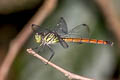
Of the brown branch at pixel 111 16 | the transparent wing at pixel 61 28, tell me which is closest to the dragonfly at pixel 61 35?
the transparent wing at pixel 61 28

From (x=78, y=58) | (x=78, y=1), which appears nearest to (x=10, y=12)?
(x=78, y=1)

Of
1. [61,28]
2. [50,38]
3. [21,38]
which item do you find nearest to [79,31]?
[61,28]

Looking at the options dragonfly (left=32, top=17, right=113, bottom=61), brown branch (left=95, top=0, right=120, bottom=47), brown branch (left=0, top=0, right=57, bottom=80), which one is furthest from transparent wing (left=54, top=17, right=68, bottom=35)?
brown branch (left=95, top=0, right=120, bottom=47)

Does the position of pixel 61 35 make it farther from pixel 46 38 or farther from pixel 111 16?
pixel 111 16

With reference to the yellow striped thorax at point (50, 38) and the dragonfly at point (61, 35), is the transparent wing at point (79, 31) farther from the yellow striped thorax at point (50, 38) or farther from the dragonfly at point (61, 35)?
the yellow striped thorax at point (50, 38)

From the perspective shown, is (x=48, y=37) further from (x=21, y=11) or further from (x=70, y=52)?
(x=21, y=11)

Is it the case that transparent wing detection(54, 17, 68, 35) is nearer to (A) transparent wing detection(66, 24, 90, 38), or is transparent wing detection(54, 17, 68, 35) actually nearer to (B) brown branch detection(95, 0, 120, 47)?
(A) transparent wing detection(66, 24, 90, 38)
